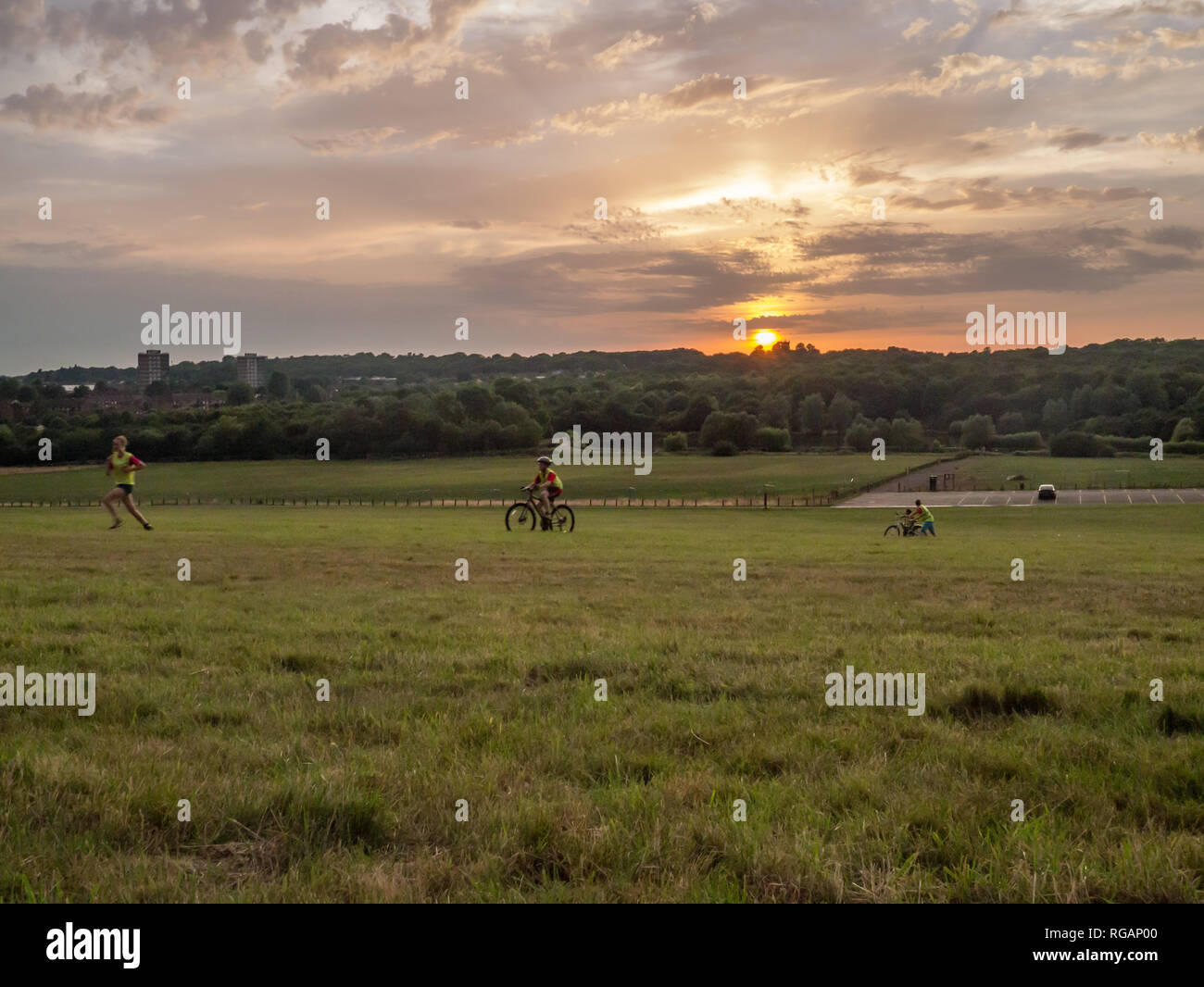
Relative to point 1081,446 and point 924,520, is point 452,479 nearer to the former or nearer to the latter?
point 924,520

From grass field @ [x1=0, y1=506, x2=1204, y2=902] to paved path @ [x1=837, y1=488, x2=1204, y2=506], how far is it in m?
80.6

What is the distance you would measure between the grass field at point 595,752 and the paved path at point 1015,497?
3171 inches

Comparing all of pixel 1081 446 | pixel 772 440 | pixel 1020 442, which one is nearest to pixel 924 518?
pixel 1081 446

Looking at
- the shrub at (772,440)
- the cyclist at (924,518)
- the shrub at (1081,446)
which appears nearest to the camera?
the cyclist at (924,518)

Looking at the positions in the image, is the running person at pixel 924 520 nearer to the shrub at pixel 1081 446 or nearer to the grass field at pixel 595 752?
the grass field at pixel 595 752

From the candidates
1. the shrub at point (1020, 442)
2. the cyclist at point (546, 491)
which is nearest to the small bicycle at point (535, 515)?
the cyclist at point (546, 491)

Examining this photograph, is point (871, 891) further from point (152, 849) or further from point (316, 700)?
point (316, 700)

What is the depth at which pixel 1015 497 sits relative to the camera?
9825 cm

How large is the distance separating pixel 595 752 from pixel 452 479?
12638cm

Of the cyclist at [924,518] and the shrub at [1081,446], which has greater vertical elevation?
the shrub at [1081,446]

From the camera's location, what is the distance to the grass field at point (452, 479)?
342 feet

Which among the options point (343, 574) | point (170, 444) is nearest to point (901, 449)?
point (170, 444)

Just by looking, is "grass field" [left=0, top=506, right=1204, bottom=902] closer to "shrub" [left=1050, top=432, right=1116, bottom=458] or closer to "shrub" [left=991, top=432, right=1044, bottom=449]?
"shrub" [left=1050, top=432, right=1116, bottom=458]

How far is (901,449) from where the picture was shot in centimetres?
18400
